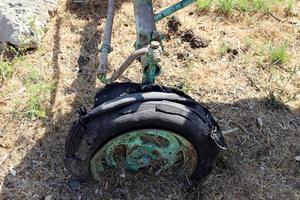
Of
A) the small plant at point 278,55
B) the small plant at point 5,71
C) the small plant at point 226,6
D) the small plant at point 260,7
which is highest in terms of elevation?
the small plant at point 5,71

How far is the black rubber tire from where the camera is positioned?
2.57 m

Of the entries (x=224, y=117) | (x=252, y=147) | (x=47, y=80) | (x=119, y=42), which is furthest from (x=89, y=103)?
(x=252, y=147)

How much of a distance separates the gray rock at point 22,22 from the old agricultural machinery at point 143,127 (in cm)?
120

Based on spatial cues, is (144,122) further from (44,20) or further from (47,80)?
(44,20)

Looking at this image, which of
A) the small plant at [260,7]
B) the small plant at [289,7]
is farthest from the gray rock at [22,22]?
the small plant at [289,7]

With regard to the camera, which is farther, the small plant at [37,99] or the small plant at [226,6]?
the small plant at [226,6]

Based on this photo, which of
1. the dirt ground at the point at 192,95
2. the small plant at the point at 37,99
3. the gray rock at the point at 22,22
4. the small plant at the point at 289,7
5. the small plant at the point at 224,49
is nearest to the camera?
the dirt ground at the point at 192,95

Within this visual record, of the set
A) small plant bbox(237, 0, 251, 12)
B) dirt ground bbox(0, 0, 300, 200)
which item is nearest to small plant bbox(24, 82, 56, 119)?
dirt ground bbox(0, 0, 300, 200)

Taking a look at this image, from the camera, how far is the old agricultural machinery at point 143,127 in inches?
102

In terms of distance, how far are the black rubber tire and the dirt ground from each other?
18.5 inches

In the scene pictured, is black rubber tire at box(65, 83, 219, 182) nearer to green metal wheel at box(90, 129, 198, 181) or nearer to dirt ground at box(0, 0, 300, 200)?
green metal wheel at box(90, 129, 198, 181)

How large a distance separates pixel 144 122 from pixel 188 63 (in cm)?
151

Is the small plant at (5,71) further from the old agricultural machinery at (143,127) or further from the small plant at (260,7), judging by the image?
the small plant at (260,7)

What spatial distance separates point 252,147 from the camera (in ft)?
11.1
